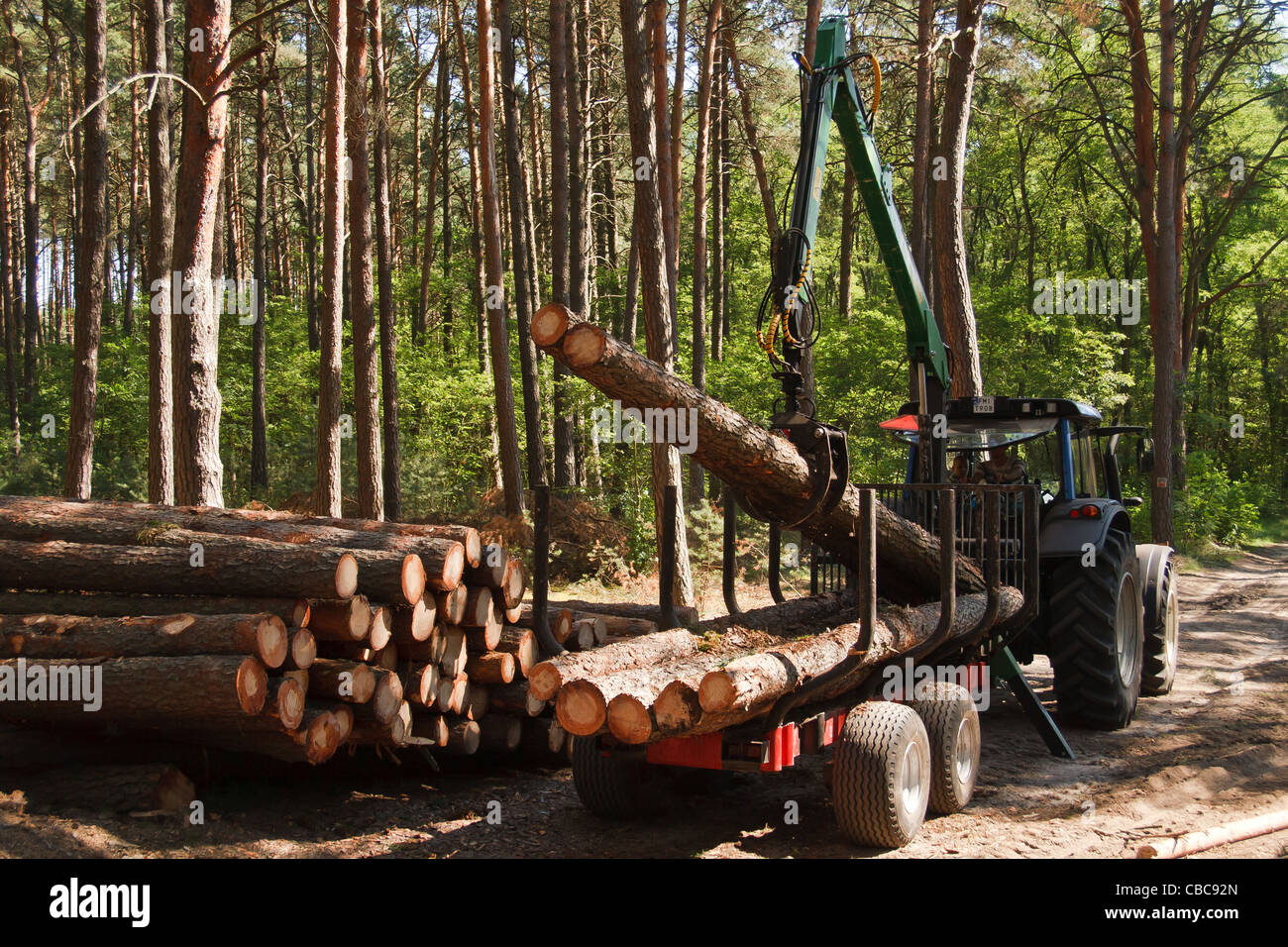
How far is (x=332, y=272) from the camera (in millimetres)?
13984

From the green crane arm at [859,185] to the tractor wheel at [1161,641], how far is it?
8.99ft

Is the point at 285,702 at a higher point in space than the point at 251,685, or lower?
lower

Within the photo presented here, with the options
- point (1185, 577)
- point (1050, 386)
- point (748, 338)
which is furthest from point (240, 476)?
point (1185, 577)

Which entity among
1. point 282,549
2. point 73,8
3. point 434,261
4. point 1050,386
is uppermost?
point 73,8

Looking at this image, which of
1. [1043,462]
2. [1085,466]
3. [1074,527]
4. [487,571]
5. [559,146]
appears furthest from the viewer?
[559,146]

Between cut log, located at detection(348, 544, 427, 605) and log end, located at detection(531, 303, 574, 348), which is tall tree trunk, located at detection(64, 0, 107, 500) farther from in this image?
log end, located at detection(531, 303, 574, 348)

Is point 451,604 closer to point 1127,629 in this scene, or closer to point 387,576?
point 387,576

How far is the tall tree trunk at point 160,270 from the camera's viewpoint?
11938 mm

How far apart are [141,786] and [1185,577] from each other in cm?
1816

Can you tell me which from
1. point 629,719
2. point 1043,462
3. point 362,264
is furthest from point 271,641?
point 362,264

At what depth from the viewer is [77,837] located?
5273mm

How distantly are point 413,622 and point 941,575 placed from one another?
343 centimetres

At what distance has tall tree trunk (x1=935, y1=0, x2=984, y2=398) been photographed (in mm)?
13383
